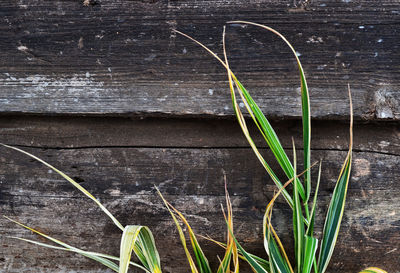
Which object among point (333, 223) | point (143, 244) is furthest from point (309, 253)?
point (143, 244)

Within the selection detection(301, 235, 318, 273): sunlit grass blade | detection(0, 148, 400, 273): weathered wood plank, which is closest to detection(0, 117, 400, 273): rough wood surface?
detection(0, 148, 400, 273): weathered wood plank

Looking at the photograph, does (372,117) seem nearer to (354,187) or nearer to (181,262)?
(354,187)

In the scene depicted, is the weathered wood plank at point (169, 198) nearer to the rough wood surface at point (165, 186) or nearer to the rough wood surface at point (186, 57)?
the rough wood surface at point (165, 186)

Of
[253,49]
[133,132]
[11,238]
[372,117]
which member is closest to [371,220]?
[372,117]

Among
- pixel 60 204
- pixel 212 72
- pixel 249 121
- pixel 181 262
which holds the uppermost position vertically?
pixel 212 72

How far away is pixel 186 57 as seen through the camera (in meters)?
0.85

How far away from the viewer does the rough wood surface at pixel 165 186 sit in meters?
0.85

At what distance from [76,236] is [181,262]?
254 mm

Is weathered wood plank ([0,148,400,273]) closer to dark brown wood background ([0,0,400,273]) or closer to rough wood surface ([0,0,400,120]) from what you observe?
dark brown wood background ([0,0,400,273])

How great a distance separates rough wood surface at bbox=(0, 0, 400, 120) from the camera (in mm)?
820

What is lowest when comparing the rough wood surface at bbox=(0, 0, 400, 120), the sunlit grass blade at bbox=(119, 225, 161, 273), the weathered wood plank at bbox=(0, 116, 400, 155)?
the sunlit grass blade at bbox=(119, 225, 161, 273)

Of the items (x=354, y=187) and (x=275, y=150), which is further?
(x=354, y=187)

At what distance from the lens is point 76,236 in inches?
35.2

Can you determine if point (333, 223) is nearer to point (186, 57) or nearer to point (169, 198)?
point (169, 198)
